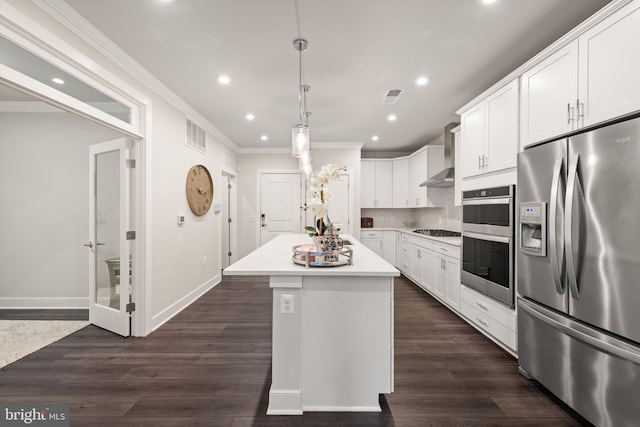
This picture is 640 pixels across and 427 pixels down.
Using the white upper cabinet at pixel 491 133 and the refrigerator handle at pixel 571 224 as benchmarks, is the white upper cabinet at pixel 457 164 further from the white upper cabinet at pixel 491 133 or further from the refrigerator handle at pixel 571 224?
the refrigerator handle at pixel 571 224

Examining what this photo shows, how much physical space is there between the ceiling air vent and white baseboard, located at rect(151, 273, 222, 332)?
3.65 meters

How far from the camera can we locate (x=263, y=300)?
3.89 m

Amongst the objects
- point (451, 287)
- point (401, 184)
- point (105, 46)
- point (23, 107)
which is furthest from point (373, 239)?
point (23, 107)

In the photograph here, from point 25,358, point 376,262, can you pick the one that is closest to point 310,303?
point 376,262

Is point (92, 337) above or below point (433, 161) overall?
below

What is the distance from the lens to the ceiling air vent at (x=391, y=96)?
Result: 3158 mm

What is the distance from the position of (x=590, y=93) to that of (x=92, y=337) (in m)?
4.55

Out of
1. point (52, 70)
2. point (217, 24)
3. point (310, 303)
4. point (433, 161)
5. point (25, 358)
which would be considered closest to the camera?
point (310, 303)

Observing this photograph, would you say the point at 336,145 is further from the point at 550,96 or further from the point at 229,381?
the point at 229,381

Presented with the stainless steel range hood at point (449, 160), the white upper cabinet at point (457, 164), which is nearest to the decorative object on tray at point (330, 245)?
the white upper cabinet at point (457, 164)

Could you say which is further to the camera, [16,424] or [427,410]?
[427,410]

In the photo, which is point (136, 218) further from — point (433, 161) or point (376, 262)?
point (433, 161)

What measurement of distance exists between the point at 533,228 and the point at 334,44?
6.91 ft

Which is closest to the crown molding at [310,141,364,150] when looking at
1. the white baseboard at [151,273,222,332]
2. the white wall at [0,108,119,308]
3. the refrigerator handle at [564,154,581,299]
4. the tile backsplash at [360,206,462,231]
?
the tile backsplash at [360,206,462,231]
